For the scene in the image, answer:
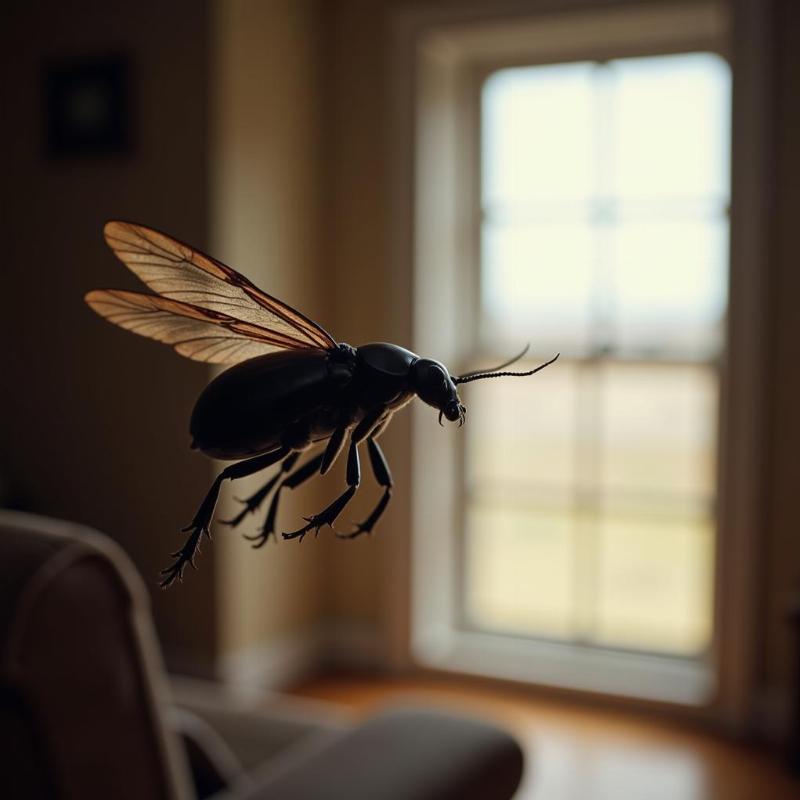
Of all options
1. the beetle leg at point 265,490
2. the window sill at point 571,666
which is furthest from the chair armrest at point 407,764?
the window sill at point 571,666

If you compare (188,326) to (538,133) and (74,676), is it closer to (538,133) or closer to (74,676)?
(74,676)

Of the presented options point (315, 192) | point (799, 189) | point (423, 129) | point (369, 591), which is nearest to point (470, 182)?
point (423, 129)

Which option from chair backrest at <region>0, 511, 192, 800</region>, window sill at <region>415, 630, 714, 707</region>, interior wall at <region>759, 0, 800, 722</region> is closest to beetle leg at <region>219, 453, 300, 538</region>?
chair backrest at <region>0, 511, 192, 800</region>

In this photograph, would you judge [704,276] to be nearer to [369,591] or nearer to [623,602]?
[623,602]

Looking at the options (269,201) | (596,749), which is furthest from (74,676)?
(269,201)

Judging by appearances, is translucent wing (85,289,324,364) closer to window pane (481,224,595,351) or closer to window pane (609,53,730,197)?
window pane (609,53,730,197)

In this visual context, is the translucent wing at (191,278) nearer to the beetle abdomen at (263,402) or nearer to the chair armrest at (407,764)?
the beetle abdomen at (263,402)
